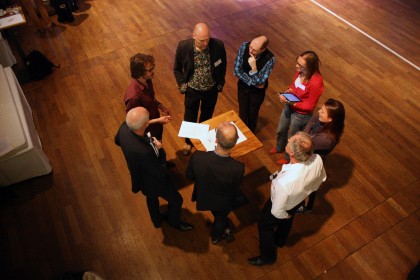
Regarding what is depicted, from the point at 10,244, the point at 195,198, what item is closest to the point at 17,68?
the point at 10,244

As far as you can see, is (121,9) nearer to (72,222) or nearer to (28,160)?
(28,160)

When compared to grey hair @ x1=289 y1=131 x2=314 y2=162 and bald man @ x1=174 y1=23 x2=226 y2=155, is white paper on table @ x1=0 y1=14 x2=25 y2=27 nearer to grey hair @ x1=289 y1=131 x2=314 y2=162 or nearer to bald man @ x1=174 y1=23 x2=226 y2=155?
bald man @ x1=174 y1=23 x2=226 y2=155

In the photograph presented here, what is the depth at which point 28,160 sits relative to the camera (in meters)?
3.57

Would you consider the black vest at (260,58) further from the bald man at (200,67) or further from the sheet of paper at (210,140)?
the sheet of paper at (210,140)

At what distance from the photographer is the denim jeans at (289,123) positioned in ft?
11.3

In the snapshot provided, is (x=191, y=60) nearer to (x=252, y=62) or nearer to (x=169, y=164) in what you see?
(x=252, y=62)

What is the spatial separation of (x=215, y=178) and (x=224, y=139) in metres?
0.37

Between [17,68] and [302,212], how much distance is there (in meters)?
5.24

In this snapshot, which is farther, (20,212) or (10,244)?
(20,212)

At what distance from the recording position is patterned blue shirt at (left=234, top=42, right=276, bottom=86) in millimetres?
3285

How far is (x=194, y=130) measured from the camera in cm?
307

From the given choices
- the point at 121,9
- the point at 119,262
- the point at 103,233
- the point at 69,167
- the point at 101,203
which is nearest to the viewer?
the point at 119,262

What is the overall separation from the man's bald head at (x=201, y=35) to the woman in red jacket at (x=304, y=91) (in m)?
0.95

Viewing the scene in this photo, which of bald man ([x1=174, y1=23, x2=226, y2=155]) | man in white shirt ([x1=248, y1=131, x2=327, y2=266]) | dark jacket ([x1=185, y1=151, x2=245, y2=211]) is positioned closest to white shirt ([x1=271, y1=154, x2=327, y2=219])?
man in white shirt ([x1=248, y1=131, x2=327, y2=266])
